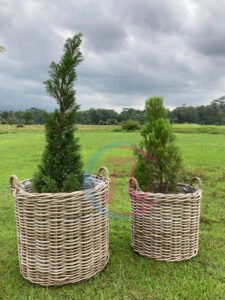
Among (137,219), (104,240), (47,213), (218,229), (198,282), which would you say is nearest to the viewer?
(47,213)

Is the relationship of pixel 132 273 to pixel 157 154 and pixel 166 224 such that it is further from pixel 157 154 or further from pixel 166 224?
pixel 157 154

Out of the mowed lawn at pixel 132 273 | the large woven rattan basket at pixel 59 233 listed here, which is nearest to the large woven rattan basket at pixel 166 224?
the mowed lawn at pixel 132 273

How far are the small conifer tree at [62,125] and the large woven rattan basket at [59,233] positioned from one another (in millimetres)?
216

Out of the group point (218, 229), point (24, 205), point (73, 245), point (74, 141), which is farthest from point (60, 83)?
point (218, 229)

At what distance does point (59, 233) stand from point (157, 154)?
1295mm

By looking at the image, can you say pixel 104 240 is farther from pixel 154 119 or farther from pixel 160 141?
pixel 154 119

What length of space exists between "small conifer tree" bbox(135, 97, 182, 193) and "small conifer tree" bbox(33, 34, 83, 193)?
82cm

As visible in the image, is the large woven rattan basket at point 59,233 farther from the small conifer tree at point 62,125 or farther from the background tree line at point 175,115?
the background tree line at point 175,115

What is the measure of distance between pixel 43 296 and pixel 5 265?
0.73 m

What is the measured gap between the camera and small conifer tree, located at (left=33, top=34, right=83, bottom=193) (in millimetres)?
2885

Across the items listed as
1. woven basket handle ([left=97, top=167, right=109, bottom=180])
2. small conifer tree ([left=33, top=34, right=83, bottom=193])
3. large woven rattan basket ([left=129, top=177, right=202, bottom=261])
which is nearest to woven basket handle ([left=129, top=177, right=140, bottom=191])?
large woven rattan basket ([left=129, top=177, right=202, bottom=261])

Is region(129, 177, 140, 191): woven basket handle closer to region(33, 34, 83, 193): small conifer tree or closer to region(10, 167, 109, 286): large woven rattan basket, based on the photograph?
region(10, 167, 109, 286): large woven rattan basket

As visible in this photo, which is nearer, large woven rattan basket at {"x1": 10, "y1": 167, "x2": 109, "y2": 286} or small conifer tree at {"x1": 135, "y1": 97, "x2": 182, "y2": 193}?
large woven rattan basket at {"x1": 10, "y1": 167, "x2": 109, "y2": 286}

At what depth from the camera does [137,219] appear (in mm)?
3350
